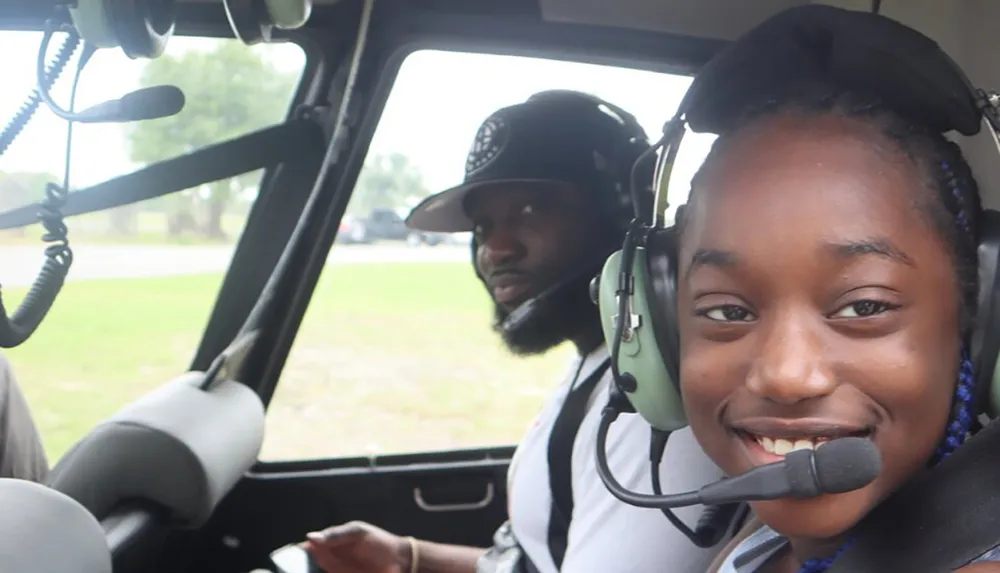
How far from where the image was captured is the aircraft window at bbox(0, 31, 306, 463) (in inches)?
52.5

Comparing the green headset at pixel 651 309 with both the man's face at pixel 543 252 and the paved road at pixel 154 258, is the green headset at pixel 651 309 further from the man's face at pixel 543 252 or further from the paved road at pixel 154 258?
the paved road at pixel 154 258

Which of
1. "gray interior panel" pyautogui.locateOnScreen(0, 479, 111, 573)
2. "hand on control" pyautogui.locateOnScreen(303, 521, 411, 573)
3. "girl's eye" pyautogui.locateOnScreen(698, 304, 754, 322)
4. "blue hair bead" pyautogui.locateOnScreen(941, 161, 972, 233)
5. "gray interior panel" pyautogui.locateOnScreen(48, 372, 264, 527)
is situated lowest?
"hand on control" pyautogui.locateOnScreen(303, 521, 411, 573)

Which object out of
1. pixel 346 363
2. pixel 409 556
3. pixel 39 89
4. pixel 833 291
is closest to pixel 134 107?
pixel 39 89

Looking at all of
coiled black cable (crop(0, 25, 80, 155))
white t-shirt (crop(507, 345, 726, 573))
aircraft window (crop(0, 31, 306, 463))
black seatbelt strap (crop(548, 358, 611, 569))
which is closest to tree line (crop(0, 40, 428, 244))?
aircraft window (crop(0, 31, 306, 463))

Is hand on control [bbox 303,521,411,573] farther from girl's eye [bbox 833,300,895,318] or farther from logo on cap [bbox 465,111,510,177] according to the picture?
girl's eye [bbox 833,300,895,318]

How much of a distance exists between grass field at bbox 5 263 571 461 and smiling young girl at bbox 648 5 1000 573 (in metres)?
0.95

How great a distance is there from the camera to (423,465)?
2105 millimetres

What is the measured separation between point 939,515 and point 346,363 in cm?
186

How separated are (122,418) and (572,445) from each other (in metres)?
0.74

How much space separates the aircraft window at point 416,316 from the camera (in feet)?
6.09

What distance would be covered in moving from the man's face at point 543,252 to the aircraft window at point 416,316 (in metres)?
0.09

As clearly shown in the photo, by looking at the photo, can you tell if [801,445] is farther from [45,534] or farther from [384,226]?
[384,226]

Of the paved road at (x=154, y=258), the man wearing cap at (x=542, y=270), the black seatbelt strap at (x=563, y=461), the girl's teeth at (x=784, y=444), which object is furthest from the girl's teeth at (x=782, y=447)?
the paved road at (x=154, y=258)

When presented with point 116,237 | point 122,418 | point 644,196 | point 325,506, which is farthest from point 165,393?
point 644,196
